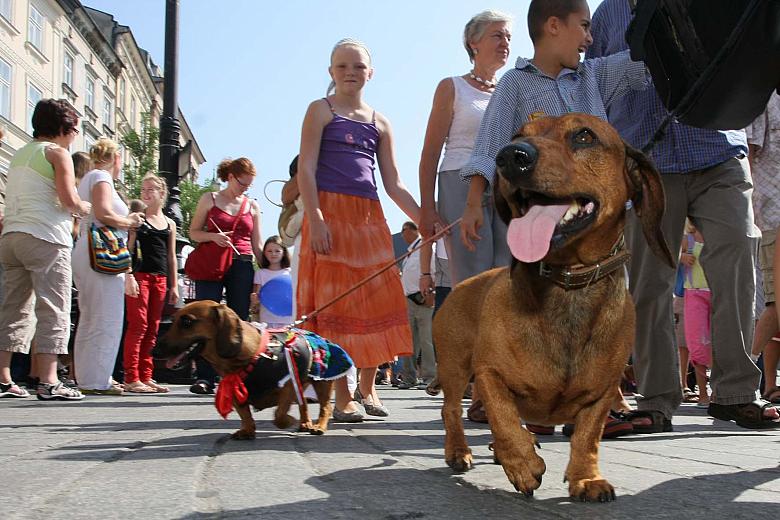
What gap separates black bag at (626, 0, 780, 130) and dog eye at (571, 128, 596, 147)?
0.35 metres

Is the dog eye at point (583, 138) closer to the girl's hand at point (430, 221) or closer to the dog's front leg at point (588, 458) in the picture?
the dog's front leg at point (588, 458)

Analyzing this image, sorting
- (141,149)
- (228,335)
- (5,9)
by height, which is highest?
(5,9)

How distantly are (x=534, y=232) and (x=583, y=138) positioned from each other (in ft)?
1.23

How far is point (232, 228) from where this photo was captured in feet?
26.1

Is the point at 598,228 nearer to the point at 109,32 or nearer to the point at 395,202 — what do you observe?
the point at 395,202

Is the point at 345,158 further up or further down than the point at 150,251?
further up

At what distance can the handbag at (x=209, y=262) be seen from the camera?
780cm

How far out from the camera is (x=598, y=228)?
8.56 ft

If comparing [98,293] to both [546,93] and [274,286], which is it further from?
[546,93]

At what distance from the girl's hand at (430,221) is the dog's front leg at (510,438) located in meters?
2.36

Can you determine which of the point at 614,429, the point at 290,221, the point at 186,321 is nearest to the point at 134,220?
the point at 290,221

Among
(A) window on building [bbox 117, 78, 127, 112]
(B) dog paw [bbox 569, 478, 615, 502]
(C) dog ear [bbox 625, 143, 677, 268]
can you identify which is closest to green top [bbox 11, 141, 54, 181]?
(C) dog ear [bbox 625, 143, 677, 268]

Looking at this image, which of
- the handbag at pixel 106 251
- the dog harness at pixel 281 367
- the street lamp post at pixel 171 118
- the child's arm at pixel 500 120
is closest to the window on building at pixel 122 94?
the street lamp post at pixel 171 118

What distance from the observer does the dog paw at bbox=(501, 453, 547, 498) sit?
7.68ft
